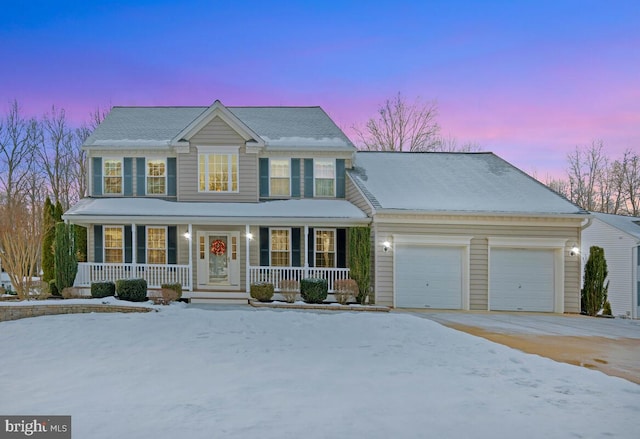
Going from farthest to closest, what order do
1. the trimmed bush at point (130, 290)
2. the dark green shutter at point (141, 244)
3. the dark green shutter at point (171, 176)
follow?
the dark green shutter at point (171, 176), the dark green shutter at point (141, 244), the trimmed bush at point (130, 290)

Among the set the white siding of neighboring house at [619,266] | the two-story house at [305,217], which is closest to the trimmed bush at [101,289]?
the two-story house at [305,217]

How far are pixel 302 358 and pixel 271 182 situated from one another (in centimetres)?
967

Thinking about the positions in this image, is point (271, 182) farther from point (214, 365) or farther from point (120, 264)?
point (214, 365)

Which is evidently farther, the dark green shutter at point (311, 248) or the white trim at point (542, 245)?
the dark green shutter at point (311, 248)

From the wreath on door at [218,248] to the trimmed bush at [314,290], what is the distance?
3.70 meters

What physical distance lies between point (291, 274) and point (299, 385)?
8.91 metres

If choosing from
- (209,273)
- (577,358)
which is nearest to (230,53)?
(209,273)

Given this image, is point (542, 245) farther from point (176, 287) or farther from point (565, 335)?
point (176, 287)

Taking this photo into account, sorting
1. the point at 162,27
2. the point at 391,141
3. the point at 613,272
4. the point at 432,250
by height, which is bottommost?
the point at 613,272

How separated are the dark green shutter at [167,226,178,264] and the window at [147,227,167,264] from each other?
0.51ft

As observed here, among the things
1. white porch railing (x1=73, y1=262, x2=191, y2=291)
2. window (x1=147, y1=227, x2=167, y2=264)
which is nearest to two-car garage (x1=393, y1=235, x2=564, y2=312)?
white porch railing (x1=73, y1=262, x2=191, y2=291)

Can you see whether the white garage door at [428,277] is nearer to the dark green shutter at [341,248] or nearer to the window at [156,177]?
the dark green shutter at [341,248]

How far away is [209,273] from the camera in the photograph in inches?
584

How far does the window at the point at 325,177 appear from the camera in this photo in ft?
50.8
